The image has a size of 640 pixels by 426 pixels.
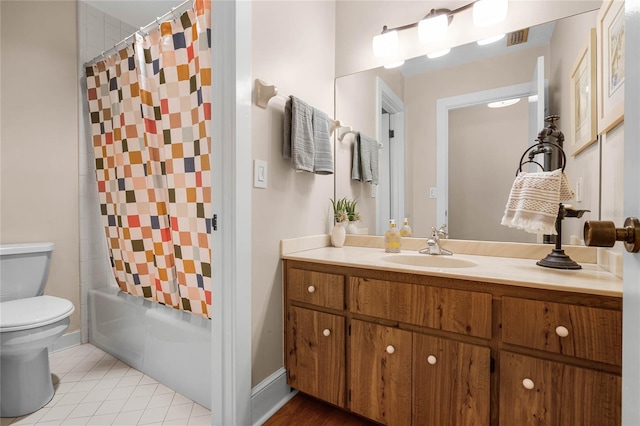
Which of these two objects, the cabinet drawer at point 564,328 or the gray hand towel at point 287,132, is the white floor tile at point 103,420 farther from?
the cabinet drawer at point 564,328

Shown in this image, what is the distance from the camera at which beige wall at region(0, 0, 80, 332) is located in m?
1.94

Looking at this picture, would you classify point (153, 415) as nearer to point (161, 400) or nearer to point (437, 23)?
point (161, 400)

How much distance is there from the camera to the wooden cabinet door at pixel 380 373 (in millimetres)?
1188

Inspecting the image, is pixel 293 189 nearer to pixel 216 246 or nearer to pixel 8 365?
pixel 216 246

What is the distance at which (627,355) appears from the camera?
492mm

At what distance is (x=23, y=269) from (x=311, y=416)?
76.6 inches

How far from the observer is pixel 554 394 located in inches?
36.4

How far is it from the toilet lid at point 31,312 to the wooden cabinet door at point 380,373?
4.97ft

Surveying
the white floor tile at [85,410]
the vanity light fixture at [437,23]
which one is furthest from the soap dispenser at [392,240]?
the white floor tile at [85,410]

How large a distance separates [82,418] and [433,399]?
5.32 feet

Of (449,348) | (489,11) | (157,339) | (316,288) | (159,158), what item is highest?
(489,11)

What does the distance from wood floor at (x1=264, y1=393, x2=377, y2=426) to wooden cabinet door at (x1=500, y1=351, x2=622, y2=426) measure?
2.21 feet

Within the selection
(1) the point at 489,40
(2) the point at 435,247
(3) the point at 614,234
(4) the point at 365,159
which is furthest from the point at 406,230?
(3) the point at 614,234

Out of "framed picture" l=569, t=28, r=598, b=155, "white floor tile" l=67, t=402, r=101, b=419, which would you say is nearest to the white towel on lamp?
"framed picture" l=569, t=28, r=598, b=155
